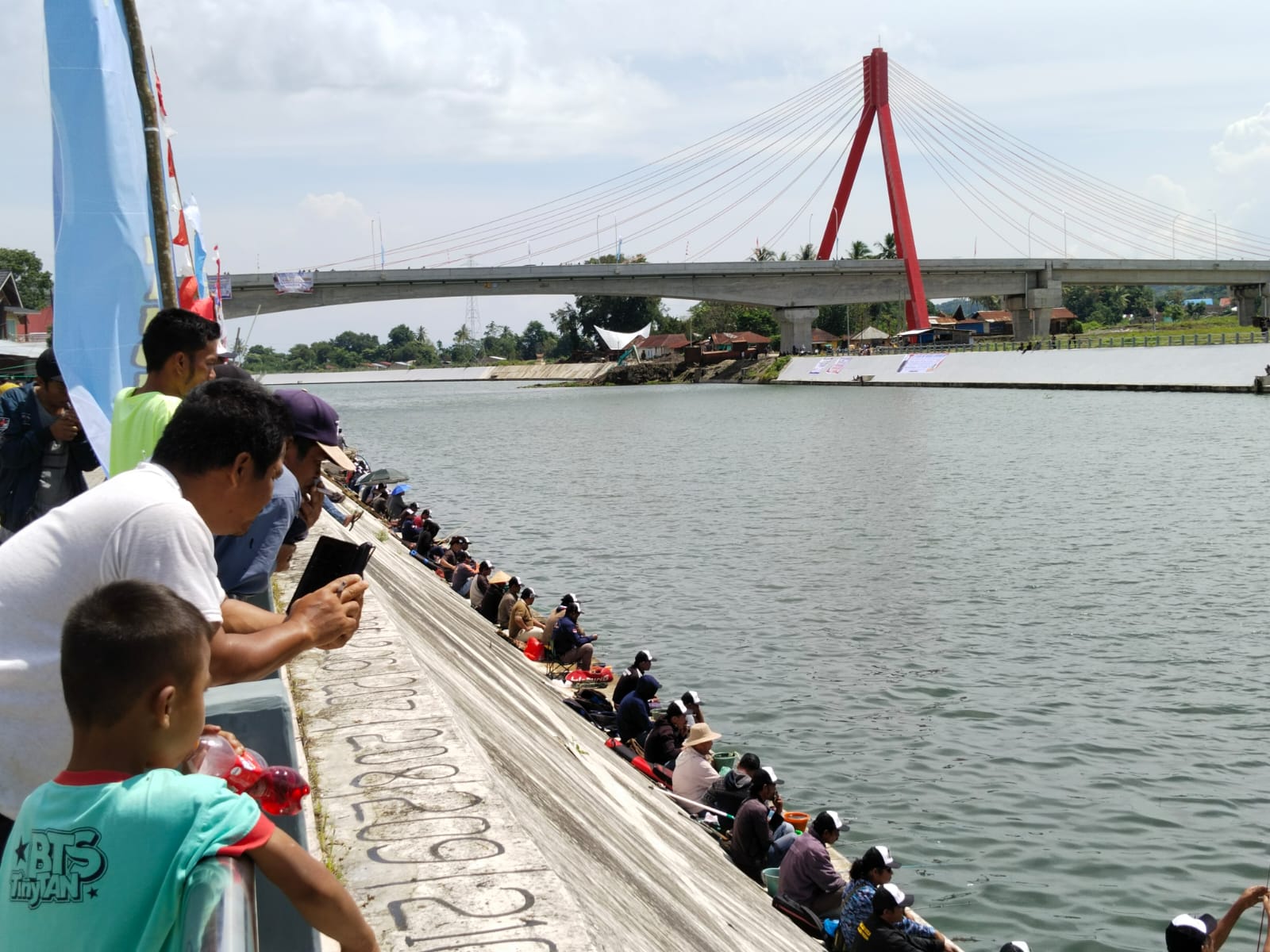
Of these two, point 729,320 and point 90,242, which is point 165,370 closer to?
point 90,242

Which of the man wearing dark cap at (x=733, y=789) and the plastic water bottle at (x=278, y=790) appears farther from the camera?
the man wearing dark cap at (x=733, y=789)

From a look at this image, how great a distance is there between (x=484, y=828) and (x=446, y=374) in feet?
523

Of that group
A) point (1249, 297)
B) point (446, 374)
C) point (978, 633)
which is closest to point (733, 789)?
point (978, 633)

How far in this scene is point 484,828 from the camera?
3.73 meters

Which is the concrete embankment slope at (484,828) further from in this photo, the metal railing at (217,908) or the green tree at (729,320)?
the green tree at (729,320)

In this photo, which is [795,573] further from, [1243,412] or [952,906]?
[1243,412]

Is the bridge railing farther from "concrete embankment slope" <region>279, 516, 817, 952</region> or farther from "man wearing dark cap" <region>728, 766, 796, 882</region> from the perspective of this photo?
"concrete embankment slope" <region>279, 516, 817, 952</region>

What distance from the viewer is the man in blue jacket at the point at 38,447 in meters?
5.79

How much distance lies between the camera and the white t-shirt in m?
2.33

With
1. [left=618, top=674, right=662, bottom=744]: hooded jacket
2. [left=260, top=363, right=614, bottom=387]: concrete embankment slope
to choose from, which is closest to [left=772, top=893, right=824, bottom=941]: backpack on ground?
[left=618, top=674, right=662, bottom=744]: hooded jacket

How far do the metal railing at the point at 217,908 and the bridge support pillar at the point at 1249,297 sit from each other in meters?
103

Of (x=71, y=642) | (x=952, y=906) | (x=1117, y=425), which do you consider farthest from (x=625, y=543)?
(x=1117, y=425)

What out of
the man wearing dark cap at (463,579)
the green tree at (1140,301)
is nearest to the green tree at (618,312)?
the green tree at (1140,301)

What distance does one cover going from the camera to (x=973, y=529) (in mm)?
21641
